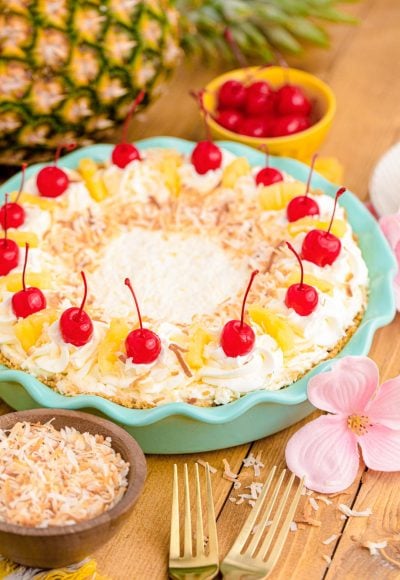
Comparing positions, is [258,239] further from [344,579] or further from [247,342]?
[344,579]

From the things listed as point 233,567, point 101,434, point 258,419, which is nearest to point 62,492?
point 101,434

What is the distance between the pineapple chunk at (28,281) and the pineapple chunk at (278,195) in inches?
22.3

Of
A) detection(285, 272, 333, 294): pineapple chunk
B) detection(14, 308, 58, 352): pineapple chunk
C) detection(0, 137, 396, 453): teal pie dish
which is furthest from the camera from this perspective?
detection(285, 272, 333, 294): pineapple chunk

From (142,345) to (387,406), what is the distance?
0.51 meters

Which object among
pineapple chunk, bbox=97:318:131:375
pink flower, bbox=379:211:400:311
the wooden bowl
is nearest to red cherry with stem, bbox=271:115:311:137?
pink flower, bbox=379:211:400:311

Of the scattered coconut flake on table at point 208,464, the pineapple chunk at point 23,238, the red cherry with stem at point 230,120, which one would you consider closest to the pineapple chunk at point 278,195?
the red cherry with stem at point 230,120

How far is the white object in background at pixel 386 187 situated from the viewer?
238 centimetres

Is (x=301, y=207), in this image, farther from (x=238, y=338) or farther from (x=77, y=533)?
(x=77, y=533)

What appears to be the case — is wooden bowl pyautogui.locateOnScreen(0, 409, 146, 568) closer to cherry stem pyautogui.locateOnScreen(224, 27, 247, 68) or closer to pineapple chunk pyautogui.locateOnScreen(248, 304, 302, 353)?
pineapple chunk pyautogui.locateOnScreen(248, 304, 302, 353)

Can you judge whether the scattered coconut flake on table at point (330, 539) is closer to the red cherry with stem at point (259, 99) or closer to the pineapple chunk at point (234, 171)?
the pineapple chunk at point (234, 171)

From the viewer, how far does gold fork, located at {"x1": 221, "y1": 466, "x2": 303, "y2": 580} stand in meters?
1.62

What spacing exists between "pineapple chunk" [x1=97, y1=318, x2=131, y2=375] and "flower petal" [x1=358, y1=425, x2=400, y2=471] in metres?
0.52

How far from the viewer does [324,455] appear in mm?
1838

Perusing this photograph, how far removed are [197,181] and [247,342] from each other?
2.14 ft
